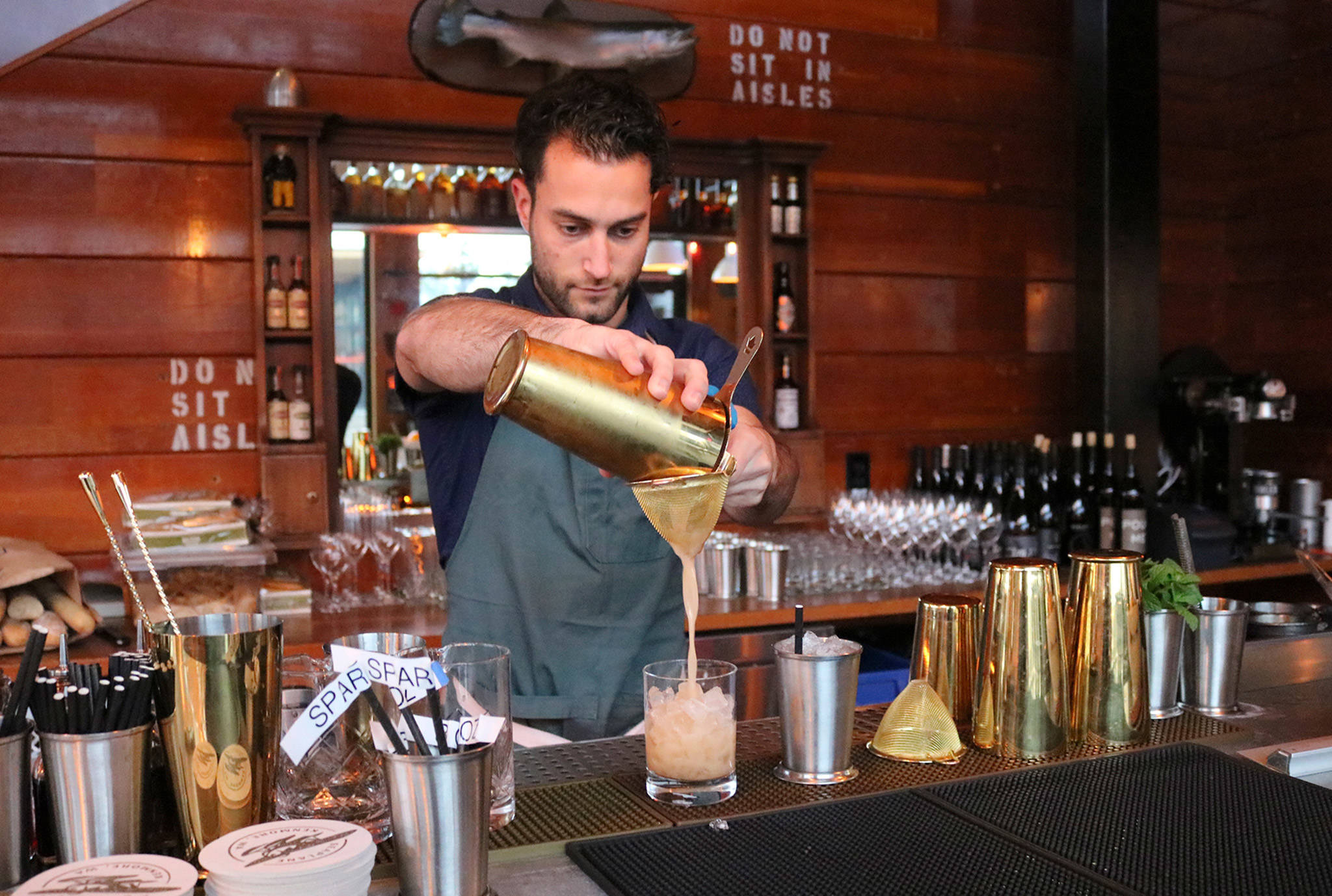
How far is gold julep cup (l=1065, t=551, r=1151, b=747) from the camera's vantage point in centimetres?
146

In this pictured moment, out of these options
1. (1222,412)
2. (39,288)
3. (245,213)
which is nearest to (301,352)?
(245,213)

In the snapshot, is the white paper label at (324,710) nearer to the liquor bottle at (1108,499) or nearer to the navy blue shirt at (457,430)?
the navy blue shirt at (457,430)

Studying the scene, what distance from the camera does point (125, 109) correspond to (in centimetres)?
320

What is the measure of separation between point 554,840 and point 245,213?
259cm

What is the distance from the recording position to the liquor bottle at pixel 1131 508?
12.5 ft

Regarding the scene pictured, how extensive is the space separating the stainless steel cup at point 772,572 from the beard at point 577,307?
1.32 metres

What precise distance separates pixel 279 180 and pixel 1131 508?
279cm

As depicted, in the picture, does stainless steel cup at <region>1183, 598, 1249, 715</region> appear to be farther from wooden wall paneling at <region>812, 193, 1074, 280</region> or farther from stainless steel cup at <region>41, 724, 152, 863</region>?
wooden wall paneling at <region>812, 193, 1074, 280</region>

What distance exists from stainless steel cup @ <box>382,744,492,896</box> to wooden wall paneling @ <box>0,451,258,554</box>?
243cm

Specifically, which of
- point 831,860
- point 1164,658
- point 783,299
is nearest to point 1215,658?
point 1164,658

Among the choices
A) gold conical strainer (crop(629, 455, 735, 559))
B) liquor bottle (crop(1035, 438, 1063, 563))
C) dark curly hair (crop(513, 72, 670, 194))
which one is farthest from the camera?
liquor bottle (crop(1035, 438, 1063, 563))

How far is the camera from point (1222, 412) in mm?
4094

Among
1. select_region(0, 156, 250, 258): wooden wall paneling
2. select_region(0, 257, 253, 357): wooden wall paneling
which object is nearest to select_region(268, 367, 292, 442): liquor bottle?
select_region(0, 257, 253, 357): wooden wall paneling

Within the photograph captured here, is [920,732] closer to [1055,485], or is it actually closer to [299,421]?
[299,421]
